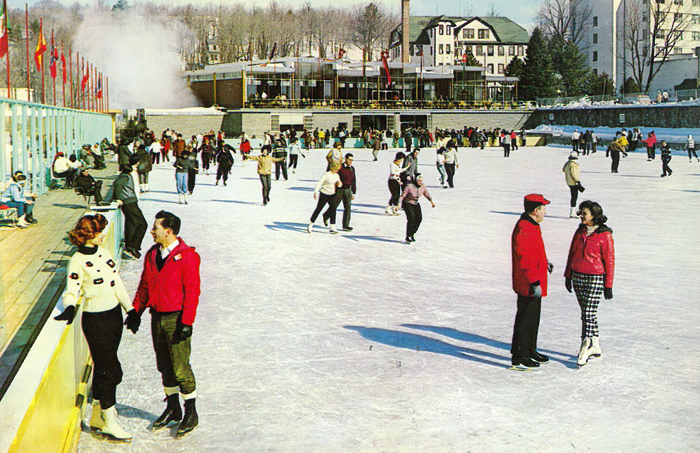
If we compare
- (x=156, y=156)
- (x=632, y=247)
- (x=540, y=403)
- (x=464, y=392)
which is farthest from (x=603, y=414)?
(x=156, y=156)

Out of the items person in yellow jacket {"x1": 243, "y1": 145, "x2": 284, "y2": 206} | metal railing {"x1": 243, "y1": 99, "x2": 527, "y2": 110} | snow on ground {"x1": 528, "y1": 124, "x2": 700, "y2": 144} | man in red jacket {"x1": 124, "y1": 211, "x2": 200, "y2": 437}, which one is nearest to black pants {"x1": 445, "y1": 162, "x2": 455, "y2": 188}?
person in yellow jacket {"x1": 243, "y1": 145, "x2": 284, "y2": 206}

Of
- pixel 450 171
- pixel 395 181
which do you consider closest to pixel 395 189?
pixel 395 181

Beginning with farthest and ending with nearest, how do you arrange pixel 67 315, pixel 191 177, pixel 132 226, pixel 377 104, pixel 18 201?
pixel 377 104
pixel 191 177
pixel 18 201
pixel 132 226
pixel 67 315

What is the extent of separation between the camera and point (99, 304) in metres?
4.49

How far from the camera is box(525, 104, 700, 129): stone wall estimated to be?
4072 centimetres

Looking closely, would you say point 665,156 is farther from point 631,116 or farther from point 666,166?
point 631,116

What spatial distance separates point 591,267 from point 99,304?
12.1 feet

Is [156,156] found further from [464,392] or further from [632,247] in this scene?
[464,392]

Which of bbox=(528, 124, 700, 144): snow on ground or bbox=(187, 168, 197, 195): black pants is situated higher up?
bbox=(528, 124, 700, 144): snow on ground

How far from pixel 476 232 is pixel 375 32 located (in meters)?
108

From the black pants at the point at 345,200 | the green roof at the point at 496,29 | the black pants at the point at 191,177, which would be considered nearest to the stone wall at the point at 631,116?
the black pants at the point at 191,177

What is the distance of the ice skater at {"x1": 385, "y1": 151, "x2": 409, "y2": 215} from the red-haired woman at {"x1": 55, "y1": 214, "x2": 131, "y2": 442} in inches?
386

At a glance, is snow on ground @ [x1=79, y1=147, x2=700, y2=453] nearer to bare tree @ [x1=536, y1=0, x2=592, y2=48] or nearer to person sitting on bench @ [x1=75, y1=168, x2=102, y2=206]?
person sitting on bench @ [x1=75, y1=168, x2=102, y2=206]

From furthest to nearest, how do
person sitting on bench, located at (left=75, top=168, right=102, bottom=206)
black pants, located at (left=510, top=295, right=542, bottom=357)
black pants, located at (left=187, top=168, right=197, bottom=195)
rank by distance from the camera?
black pants, located at (left=187, top=168, right=197, bottom=195), person sitting on bench, located at (left=75, top=168, right=102, bottom=206), black pants, located at (left=510, top=295, right=542, bottom=357)
